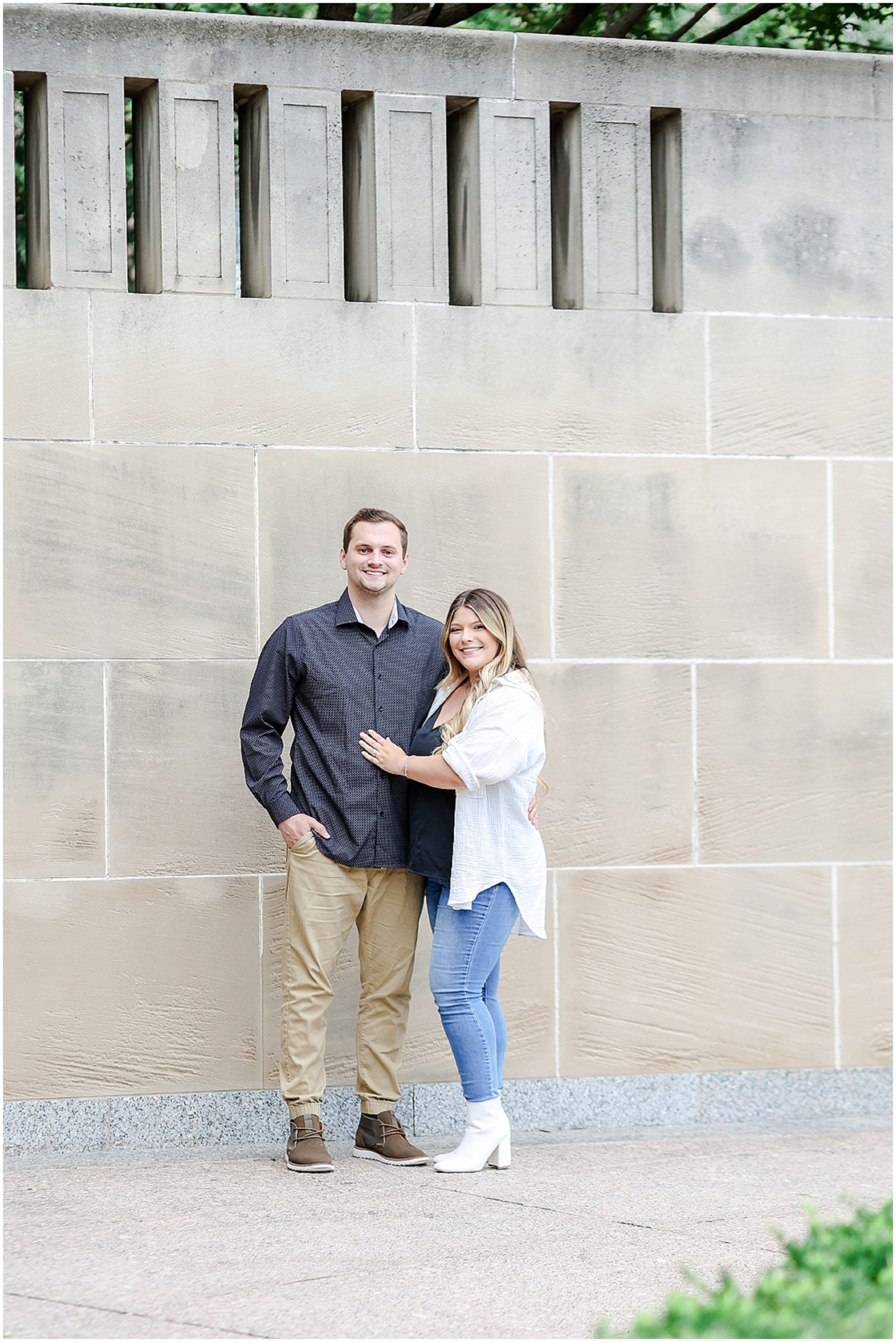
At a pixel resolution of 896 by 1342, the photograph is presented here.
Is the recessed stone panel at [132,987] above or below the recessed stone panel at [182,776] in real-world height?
below

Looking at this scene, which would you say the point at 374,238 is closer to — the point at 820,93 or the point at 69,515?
the point at 69,515

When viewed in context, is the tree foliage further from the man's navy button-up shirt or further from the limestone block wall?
the man's navy button-up shirt

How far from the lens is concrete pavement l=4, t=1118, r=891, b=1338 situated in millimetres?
3818

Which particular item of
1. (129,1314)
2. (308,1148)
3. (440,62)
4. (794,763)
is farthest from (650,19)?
(129,1314)

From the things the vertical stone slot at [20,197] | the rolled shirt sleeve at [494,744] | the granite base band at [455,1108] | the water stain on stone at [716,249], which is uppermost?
the vertical stone slot at [20,197]

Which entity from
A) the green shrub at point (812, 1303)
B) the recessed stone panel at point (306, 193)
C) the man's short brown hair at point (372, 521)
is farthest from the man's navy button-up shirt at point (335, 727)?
the green shrub at point (812, 1303)

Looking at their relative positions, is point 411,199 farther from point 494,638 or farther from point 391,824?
point 391,824

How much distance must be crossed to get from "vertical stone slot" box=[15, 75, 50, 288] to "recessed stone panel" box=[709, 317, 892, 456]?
270 centimetres

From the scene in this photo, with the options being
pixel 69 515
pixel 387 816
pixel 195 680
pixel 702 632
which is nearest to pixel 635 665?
pixel 702 632

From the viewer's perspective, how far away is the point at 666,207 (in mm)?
6371

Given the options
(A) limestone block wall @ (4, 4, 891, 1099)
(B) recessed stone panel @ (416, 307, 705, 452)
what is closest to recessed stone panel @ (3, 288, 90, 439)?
(A) limestone block wall @ (4, 4, 891, 1099)

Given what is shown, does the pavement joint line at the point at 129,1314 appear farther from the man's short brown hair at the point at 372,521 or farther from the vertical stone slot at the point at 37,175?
the vertical stone slot at the point at 37,175

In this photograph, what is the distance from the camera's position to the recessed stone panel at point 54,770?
18.3 feet

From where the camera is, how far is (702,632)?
6207 mm
